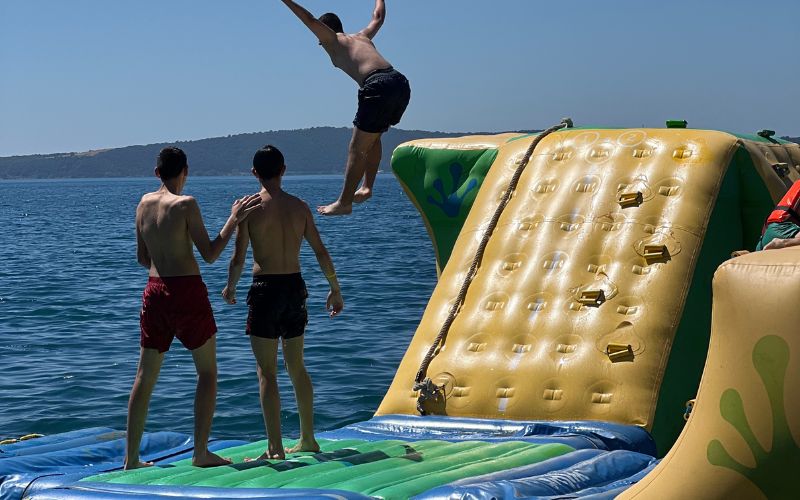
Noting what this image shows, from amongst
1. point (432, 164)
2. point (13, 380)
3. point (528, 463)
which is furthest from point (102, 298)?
point (528, 463)

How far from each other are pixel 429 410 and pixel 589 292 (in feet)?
4.05

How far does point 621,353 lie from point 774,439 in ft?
8.98

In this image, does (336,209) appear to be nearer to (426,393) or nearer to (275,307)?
(426,393)

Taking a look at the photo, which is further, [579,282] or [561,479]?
[579,282]

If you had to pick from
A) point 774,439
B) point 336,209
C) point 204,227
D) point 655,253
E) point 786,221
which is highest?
point 204,227

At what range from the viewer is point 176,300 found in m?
6.45

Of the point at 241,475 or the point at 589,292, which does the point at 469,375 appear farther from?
the point at 241,475

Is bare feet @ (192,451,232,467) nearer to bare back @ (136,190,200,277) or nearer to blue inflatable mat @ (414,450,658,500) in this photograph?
bare back @ (136,190,200,277)

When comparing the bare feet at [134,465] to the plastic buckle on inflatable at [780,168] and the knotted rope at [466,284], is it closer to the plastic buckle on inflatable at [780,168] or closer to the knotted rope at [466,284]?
the knotted rope at [466,284]

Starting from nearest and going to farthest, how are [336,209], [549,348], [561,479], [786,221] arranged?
1. [561,479]
2. [786,221]
3. [549,348]
4. [336,209]

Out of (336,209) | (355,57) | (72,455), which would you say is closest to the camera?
(72,455)

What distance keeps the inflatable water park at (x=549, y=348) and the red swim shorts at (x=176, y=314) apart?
680 mm

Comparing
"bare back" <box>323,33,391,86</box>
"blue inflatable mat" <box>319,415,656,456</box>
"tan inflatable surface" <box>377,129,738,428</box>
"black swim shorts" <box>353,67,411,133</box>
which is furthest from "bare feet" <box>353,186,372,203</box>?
"blue inflatable mat" <box>319,415,656,456</box>

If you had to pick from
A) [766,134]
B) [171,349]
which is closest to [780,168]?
[766,134]
